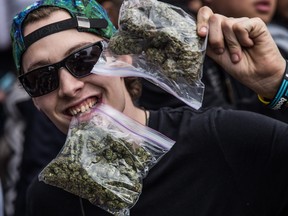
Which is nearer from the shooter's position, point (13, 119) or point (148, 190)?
point (148, 190)

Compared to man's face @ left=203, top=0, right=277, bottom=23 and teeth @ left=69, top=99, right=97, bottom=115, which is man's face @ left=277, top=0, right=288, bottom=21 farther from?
teeth @ left=69, top=99, right=97, bottom=115

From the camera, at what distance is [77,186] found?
227 centimetres

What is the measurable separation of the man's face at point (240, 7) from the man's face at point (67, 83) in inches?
50.0

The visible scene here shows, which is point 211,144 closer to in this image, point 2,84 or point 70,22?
point 70,22

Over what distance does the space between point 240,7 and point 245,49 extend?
142 cm

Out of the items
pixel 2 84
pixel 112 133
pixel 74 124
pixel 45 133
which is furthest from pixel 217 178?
pixel 2 84

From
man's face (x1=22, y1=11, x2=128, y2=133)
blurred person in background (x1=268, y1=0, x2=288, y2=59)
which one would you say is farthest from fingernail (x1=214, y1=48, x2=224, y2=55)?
blurred person in background (x1=268, y1=0, x2=288, y2=59)

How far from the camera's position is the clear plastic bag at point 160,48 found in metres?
2.15

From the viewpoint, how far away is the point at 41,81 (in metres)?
2.49

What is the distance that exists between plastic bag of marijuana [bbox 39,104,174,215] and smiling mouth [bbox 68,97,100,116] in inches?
5.3

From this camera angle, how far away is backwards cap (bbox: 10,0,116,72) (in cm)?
251

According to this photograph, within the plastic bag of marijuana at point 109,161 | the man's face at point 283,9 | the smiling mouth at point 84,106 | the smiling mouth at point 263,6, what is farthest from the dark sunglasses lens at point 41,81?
the man's face at point 283,9

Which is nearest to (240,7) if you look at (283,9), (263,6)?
(263,6)

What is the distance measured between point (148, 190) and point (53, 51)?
67cm
